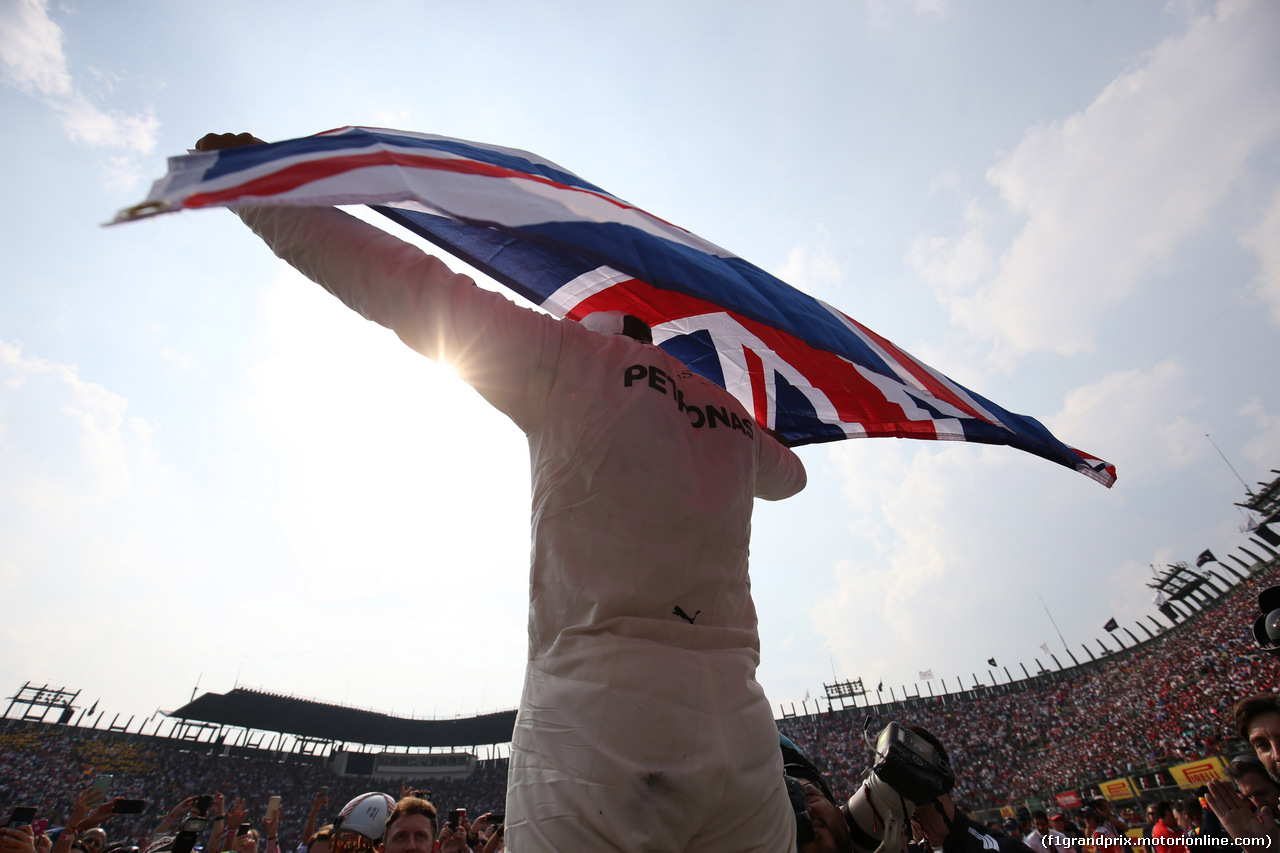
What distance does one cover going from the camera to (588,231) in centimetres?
154

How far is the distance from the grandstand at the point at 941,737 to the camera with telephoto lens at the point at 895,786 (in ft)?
75.1

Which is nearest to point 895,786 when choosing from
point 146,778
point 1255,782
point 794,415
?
point 794,415

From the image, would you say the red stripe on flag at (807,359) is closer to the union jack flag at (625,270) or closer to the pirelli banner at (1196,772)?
the union jack flag at (625,270)

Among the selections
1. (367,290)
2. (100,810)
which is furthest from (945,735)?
(367,290)

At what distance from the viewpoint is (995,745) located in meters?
29.4

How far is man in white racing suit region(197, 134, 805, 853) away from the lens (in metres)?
1.03

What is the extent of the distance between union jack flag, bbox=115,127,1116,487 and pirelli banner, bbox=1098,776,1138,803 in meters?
24.9

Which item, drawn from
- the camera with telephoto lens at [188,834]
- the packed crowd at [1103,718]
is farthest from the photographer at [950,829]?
the packed crowd at [1103,718]

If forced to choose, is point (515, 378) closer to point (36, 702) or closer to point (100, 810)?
point (100, 810)

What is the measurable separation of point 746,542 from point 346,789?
42293mm

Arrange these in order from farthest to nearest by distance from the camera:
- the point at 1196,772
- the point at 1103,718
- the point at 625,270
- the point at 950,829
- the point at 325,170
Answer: the point at 1103,718 → the point at 1196,772 → the point at 950,829 → the point at 625,270 → the point at 325,170

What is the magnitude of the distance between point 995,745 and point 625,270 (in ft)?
123

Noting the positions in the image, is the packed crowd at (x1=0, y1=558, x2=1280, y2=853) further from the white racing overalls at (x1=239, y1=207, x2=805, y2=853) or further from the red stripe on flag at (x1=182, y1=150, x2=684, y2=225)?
the red stripe on flag at (x1=182, y1=150, x2=684, y2=225)

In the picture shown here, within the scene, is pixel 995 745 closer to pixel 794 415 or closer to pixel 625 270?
pixel 794 415
